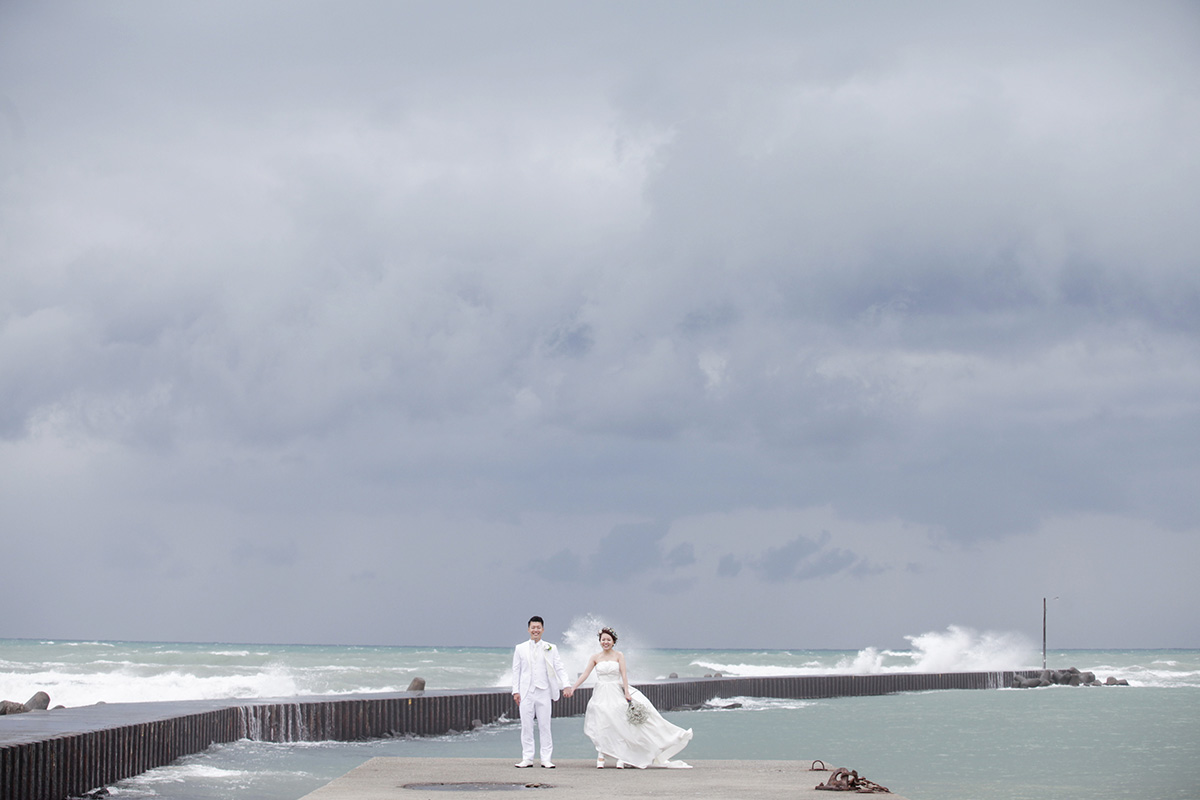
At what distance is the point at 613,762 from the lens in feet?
47.7

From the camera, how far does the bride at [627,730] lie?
1380cm

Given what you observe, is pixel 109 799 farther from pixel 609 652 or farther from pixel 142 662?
pixel 142 662

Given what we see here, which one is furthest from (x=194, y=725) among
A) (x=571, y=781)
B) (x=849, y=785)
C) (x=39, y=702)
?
(x=849, y=785)

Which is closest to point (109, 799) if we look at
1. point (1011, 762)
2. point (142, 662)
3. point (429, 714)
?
point (429, 714)

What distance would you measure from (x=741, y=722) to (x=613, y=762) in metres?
14.7

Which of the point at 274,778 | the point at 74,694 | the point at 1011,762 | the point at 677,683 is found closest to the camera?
the point at 274,778

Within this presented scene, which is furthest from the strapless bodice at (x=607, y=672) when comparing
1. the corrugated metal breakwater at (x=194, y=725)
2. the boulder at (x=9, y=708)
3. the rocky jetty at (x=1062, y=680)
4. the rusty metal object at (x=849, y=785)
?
the rocky jetty at (x=1062, y=680)

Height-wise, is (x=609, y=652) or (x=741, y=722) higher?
(x=609, y=652)

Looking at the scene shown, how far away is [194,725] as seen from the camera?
17797mm

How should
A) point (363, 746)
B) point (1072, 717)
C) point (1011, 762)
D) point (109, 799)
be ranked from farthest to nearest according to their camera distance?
point (1072, 717)
point (363, 746)
point (1011, 762)
point (109, 799)

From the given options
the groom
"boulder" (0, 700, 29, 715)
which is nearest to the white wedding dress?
the groom

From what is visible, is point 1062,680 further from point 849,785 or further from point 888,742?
point 849,785

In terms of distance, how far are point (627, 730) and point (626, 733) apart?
34 mm

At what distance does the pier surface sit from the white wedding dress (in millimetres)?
285
